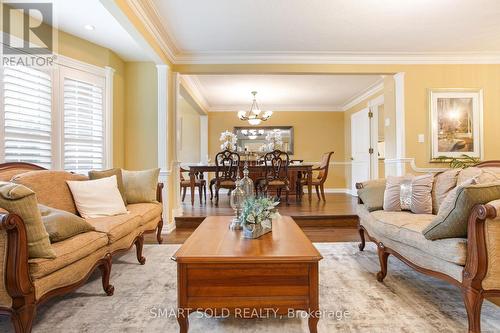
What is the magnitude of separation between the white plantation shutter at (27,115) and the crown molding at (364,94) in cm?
534

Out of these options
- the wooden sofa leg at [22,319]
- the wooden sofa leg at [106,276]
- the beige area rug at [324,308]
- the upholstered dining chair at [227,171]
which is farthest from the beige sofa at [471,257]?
the upholstered dining chair at [227,171]

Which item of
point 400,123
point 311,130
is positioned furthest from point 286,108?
point 400,123

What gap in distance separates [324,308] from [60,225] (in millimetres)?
1780

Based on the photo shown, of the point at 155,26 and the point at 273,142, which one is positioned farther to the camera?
the point at 273,142

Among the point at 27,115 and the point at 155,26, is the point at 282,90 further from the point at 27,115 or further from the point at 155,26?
the point at 27,115

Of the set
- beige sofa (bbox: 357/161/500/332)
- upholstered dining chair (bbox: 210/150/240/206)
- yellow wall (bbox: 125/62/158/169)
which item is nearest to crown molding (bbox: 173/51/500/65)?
yellow wall (bbox: 125/62/158/169)

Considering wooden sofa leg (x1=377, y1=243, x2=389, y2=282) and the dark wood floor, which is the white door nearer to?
the dark wood floor

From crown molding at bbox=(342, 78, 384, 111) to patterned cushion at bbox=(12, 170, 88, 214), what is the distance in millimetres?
5305

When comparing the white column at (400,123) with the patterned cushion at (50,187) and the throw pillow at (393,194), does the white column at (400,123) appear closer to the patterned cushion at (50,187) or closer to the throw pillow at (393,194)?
the throw pillow at (393,194)

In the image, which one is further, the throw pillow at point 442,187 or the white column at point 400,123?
the white column at point 400,123

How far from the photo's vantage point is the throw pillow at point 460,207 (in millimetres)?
1548

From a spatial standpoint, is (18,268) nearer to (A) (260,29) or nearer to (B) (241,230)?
(B) (241,230)

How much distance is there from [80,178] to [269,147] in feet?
14.9

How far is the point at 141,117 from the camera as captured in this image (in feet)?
14.5
